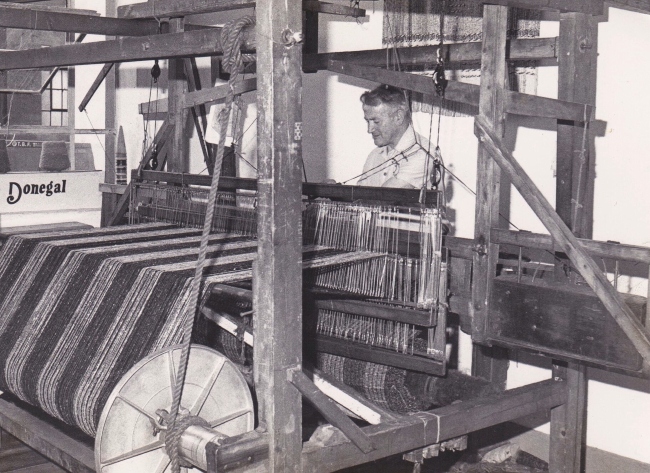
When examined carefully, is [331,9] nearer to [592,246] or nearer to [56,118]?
[592,246]

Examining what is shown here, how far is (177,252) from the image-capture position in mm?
3689

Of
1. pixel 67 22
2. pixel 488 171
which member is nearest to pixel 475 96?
pixel 488 171

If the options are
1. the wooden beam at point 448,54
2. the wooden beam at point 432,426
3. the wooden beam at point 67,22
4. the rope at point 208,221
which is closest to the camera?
the rope at point 208,221

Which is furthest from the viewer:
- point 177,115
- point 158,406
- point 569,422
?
point 177,115

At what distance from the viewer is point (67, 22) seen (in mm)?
3957

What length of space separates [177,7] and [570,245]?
1.97m

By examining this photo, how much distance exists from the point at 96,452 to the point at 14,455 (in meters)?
2.33

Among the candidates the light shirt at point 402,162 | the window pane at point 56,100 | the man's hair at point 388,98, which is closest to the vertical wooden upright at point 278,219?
the light shirt at point 402,162

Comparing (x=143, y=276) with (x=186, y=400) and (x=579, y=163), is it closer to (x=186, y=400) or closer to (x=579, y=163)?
(x=186, y=400)

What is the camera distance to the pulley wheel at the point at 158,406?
246 cm

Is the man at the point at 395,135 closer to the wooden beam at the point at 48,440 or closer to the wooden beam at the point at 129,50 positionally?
the wooden beam at the point at 129,50

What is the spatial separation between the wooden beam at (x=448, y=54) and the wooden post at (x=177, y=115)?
95cm

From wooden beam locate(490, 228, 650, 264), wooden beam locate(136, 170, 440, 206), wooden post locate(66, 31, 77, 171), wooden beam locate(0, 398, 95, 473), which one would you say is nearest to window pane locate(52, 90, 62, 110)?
wooden post locate(66, 31, 77, 171)

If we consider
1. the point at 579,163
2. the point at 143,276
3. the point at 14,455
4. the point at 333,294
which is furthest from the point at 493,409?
the point at 14,455
